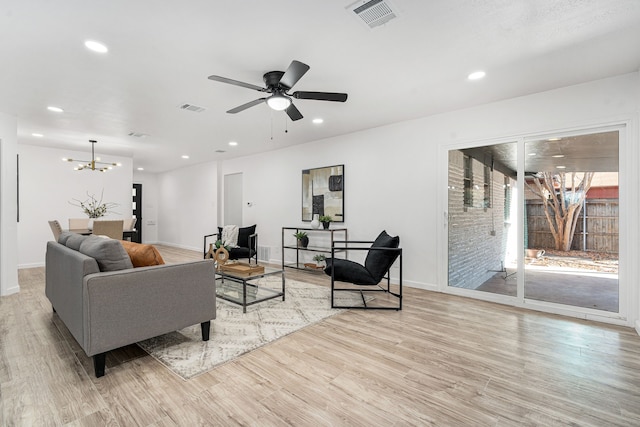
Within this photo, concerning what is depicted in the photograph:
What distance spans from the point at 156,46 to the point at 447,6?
7.38ft

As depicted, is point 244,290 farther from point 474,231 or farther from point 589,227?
point 589,227

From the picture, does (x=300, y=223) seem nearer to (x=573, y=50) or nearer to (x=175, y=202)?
(x=573, y=50)

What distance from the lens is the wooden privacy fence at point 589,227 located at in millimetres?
3154

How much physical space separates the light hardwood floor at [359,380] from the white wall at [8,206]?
1571 mm

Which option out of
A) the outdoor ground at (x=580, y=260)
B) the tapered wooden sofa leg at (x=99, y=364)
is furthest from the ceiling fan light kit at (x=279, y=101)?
the outdoor ground at (x=580, y=260)

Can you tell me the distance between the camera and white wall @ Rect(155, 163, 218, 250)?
812cm

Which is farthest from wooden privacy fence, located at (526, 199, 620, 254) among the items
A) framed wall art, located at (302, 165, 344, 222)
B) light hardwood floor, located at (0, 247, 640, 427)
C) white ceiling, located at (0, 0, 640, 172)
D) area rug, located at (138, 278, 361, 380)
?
framed wall art, located at (302, 165, 344, 222)

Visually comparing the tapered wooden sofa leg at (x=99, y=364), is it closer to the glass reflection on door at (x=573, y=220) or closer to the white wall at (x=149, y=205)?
the glass reflection on door at (x=573, y=220)

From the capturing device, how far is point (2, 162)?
4.06 meters

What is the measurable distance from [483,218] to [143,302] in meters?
4.00

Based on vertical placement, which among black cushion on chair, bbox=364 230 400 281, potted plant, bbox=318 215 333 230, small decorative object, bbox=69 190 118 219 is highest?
small decorative object, bbox=69 190 118 219

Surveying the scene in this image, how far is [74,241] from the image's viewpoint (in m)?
2.73

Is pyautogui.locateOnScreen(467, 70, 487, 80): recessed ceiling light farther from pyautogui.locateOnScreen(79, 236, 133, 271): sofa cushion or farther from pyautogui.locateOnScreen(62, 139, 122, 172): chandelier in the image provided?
pyautogui.locateOnScreen(62, 139, 122, 172): chandelier

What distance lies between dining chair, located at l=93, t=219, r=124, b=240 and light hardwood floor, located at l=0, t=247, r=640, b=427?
8.30 feet
